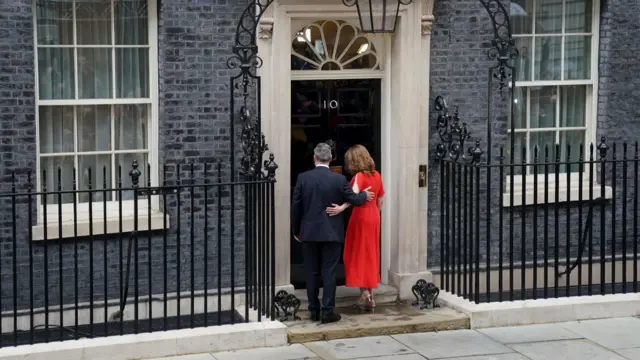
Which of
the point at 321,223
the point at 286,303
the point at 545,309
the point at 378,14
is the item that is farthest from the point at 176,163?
the point at 545,309

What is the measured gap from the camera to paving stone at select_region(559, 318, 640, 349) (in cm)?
966

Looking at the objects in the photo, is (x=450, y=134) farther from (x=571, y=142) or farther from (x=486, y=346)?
(x=486, y=346)

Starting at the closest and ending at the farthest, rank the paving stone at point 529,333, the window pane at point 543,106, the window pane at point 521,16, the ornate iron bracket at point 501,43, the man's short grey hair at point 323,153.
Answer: the paving stone at point 529,333
the man's short grey hair at point 323,153
the ornate iron bracket at point 501,43
the window pane at point 521,16
the window pane at point 543,106

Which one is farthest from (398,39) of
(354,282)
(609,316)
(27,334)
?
(27,334)

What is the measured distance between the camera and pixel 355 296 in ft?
36.2

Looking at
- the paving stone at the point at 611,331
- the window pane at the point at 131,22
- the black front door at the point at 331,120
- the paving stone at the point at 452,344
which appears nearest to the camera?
the paving stone at the point at 452,344

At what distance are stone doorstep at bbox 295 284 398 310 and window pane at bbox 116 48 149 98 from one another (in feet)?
8.10

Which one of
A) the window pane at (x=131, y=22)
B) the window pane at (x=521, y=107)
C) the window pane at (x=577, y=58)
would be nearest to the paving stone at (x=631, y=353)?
the window pane at (x=521, y=107)

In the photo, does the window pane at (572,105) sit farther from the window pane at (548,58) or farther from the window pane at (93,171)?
the window pane at (93,171)

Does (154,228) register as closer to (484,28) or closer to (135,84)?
(135,84)

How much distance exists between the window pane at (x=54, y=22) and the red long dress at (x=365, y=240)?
9.59ft

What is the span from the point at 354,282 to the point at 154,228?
1.90 meters

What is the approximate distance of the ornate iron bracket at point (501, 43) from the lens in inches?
404

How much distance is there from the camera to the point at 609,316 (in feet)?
34.4
